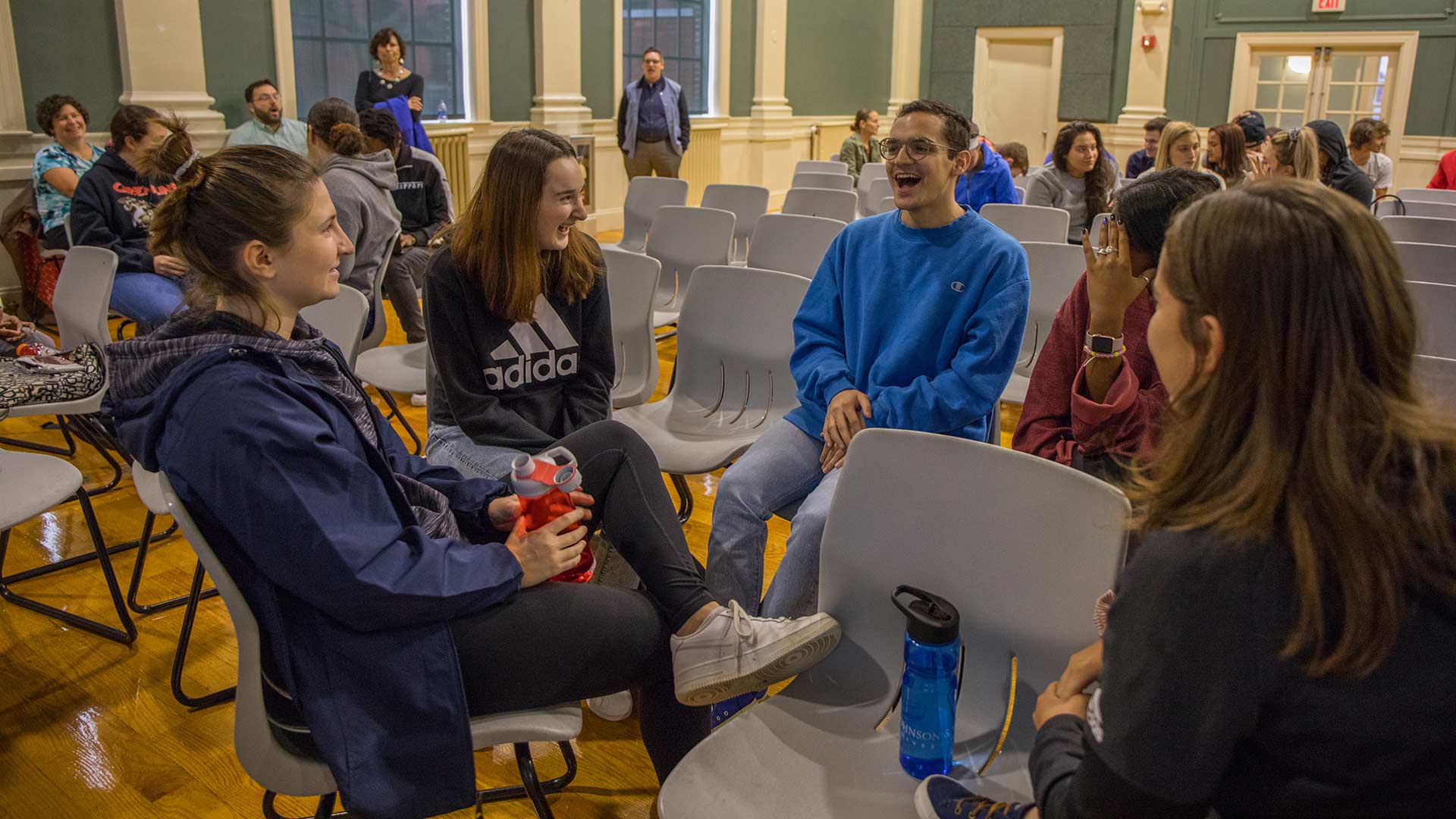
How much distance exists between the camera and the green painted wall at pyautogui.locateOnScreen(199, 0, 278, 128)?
620 centimetres

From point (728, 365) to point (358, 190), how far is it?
77.2 inches

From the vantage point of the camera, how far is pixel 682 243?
172 inches

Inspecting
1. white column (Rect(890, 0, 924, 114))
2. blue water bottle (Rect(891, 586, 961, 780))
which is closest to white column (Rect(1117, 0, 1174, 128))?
white column (Rect(890, 0, 924, 114))

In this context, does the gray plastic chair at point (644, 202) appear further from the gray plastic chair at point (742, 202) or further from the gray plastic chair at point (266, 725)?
the gray plastic chair at point (266, 725)

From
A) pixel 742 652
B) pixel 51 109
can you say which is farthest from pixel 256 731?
pixel 51 109

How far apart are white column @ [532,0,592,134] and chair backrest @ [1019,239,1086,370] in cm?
569

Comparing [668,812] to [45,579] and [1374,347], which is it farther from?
[45,579]

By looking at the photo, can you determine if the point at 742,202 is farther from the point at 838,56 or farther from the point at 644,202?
the point at 838,56

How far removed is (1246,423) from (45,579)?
10.4ft

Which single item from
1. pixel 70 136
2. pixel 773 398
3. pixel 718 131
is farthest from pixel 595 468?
pixel 718 131

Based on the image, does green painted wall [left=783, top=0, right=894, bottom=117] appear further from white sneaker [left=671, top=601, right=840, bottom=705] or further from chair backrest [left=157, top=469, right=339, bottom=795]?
chair backrest [left=157, top=469, right=339, bottom=795]

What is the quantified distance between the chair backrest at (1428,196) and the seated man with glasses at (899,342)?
14.0 feet

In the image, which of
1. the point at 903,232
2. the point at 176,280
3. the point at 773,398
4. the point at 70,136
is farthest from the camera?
the point at 70,136

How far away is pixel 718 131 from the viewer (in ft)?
33.9
